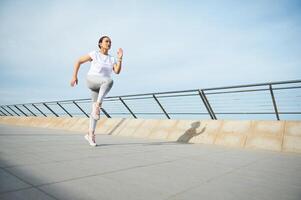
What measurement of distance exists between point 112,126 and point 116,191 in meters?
6.76

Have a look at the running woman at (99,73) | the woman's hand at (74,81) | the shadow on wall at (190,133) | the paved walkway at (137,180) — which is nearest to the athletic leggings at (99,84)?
the running woman at (99,73)

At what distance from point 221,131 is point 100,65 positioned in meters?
3.57

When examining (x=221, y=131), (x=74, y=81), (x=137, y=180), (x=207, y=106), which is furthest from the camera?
(x=207, y=106)

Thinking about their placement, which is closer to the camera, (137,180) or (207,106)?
(137,180)

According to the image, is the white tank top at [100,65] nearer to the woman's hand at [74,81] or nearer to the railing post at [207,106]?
the woman's hand at [74,81]

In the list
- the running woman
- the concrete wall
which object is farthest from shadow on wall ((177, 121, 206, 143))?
the running woman

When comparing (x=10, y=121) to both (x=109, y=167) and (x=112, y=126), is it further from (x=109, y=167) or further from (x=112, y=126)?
(x=109, y=167)

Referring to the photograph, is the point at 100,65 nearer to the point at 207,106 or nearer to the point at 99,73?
the point at 99,73

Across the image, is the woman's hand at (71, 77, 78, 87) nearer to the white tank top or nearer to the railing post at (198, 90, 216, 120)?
the white tank top

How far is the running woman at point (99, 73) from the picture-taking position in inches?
164

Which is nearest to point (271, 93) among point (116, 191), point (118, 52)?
point (118, 52)

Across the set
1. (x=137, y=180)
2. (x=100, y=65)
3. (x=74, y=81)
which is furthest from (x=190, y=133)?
(x=137, y=180)

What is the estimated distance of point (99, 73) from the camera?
13.8 ft

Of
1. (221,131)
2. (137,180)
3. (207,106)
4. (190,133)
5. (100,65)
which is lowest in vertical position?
(137,180)
